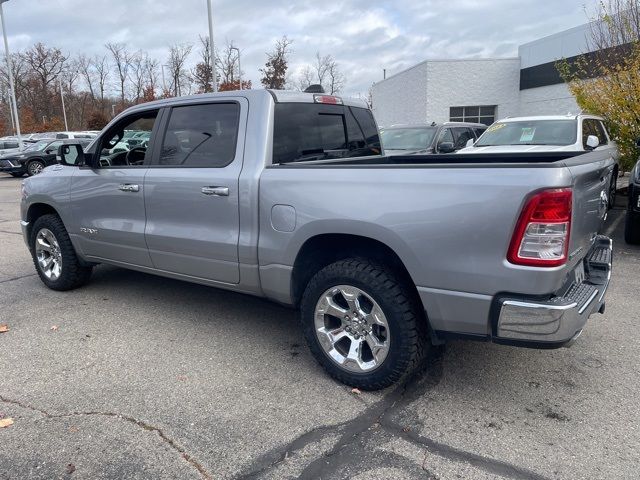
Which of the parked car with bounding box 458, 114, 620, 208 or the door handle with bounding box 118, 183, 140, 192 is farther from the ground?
the parked car with bounding box 458, 114, 620, 208

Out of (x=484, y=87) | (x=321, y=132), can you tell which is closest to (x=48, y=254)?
(x=321, y=132)

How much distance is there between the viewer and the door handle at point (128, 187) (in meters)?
4.25

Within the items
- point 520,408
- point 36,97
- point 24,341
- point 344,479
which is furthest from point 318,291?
point 36,97

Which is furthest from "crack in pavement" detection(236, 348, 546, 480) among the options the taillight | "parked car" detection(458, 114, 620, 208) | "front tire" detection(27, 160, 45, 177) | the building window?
the building window

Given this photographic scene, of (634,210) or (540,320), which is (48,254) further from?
(634,210)

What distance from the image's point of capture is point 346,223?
3047 mm

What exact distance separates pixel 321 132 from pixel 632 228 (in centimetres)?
497

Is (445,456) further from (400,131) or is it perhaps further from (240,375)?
(400,131)

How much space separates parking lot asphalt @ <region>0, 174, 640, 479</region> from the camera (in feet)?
8.41

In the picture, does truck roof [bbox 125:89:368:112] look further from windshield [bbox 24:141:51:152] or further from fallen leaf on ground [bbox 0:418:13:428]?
windshield [bbox 24:141:51:152]

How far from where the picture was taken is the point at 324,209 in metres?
3.13

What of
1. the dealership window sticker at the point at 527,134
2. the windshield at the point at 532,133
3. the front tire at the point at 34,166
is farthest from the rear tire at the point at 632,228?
the front tire at the point at 34,166

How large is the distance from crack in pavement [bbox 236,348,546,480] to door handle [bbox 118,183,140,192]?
2.52m

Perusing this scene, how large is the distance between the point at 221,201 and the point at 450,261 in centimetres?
173
